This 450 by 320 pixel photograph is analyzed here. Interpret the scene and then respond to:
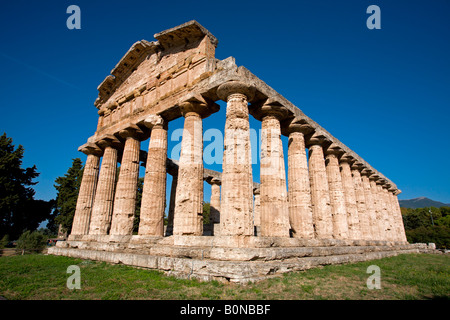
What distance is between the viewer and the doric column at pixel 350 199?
1750 cm

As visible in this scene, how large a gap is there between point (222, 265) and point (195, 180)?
4.49 metres

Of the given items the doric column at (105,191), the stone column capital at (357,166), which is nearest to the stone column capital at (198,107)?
the doric column at (105,191)

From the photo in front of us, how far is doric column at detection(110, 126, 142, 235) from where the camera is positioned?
45.2 ft

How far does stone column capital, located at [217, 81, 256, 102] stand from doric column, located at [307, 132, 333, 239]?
661 cm

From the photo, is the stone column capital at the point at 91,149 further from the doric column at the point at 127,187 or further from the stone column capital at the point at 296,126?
the stone column capital at the point at 296,126

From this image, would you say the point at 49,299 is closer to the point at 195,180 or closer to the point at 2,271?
the point at 2,271

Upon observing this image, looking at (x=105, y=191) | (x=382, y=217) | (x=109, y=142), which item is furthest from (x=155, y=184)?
(x=382, y=217)

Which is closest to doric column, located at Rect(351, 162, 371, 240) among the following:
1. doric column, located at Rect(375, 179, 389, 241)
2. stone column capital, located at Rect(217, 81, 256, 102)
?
doric column, located at Rect(375, 179, 389, 241)

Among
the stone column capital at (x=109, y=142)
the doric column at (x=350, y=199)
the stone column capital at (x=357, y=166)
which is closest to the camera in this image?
the stone column capital at (x=109, y=142)

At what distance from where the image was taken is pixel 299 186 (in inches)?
530

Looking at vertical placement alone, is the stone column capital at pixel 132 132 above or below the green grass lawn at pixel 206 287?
above

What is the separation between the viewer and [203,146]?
1191 centimetres

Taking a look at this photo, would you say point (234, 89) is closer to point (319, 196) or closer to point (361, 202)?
point (319, 196)

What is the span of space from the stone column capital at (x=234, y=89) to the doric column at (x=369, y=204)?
16.1m
